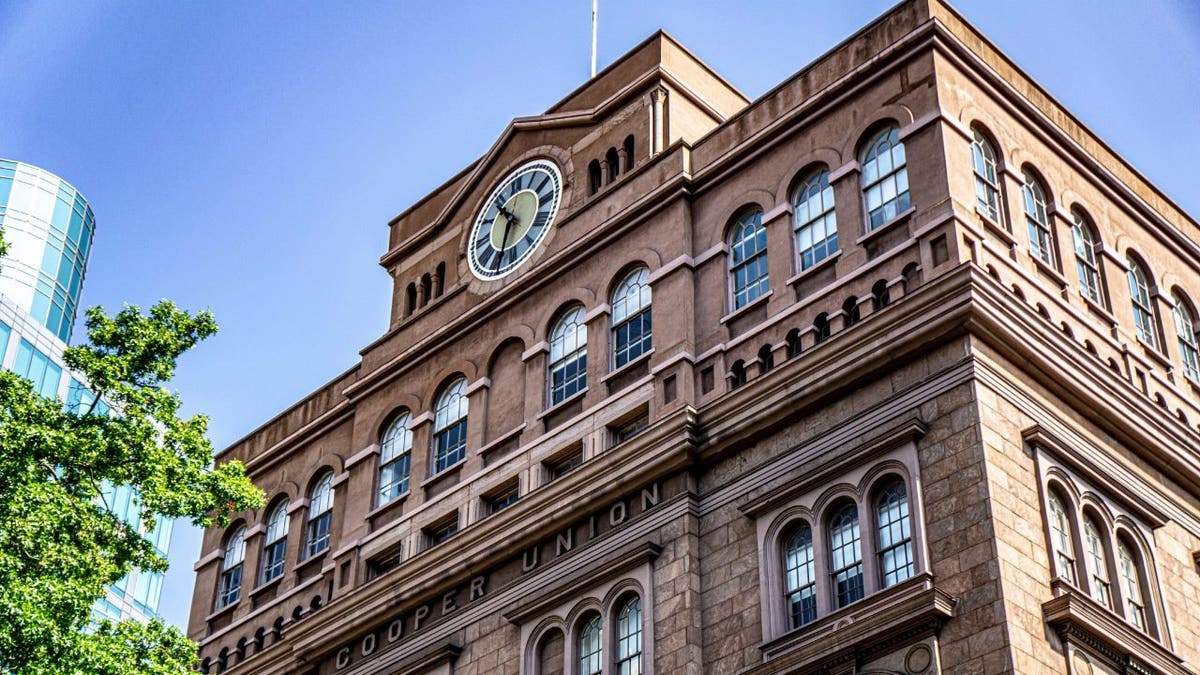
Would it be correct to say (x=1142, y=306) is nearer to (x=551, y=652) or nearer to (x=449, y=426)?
(x=551, y=652)

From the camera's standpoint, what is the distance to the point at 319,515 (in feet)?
151

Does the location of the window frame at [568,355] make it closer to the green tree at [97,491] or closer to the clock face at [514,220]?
the clock face at [514,220]

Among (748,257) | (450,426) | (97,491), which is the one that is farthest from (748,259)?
(97,491)

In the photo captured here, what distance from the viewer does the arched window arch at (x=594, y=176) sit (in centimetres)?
4303

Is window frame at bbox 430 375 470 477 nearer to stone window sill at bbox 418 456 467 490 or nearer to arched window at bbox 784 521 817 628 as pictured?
stone window sill at bbox 418 456 467 490

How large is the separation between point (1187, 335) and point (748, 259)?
10332mm

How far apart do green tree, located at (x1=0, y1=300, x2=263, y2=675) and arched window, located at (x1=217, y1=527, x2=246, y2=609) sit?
12.8 metres

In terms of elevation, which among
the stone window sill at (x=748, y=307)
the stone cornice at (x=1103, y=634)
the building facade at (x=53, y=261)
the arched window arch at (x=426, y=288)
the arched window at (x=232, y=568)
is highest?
the building facade at (x=53, y=261)

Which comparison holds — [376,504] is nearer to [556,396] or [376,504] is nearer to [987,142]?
[556,396]

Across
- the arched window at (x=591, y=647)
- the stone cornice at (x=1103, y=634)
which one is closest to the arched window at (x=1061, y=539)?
the stone cornice at (x=1103, y=634)

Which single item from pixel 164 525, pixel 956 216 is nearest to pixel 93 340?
pixel 956 216

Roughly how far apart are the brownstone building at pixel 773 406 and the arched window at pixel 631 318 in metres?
0.08

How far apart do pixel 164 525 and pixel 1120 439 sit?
2755 inches

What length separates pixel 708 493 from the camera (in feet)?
116
